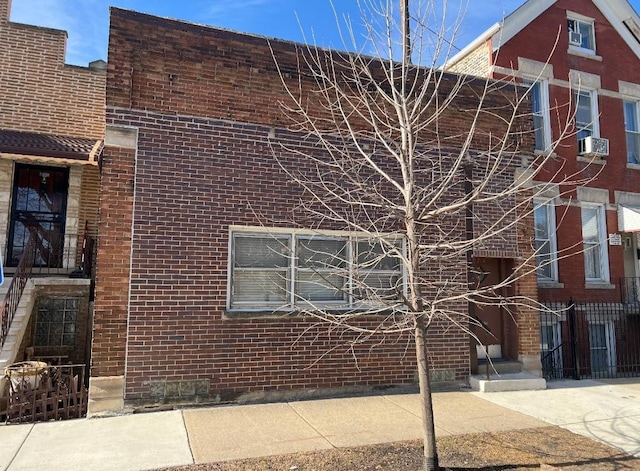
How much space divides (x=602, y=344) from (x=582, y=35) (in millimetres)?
8404

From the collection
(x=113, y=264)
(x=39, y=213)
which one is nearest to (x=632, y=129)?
(x=113, y=264)

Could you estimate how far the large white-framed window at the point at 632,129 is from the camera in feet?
44.0

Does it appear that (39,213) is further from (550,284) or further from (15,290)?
(550,284)

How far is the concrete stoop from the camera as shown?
320 inches

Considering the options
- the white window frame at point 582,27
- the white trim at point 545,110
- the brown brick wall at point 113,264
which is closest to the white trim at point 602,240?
the white trim at point 545,110

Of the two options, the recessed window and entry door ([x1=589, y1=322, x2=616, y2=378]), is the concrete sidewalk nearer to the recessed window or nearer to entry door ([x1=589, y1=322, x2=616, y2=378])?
entry door ([x1=589, y1=322, x2=616, y2=378])

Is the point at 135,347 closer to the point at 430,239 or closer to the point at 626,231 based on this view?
the point at 430,239

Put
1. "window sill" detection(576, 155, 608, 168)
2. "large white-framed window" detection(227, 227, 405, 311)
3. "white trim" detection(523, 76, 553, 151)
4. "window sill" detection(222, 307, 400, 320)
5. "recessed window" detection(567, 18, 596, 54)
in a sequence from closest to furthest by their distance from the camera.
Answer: "window sill" detection(222, 307, 400, 320) < "large white-framed window" detection(227, 227, 405, 311) < "white trim" detection(523, 76, 553, 151) < "window sill" detection(576, 155, 608, 168) < "recessed window" detection(567, 18, 596, 54)

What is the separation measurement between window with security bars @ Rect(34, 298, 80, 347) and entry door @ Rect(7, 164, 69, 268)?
4.20 feet

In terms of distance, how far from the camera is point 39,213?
1070cm

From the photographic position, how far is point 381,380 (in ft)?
25.8

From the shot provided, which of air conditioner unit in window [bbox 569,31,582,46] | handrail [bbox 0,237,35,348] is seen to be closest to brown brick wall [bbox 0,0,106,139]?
handrail [bbox 0,237,35,348]

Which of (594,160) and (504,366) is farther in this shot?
(594,160)

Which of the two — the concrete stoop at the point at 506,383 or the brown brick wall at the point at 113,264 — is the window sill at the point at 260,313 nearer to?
the brown brick wall at the point at 113,264
